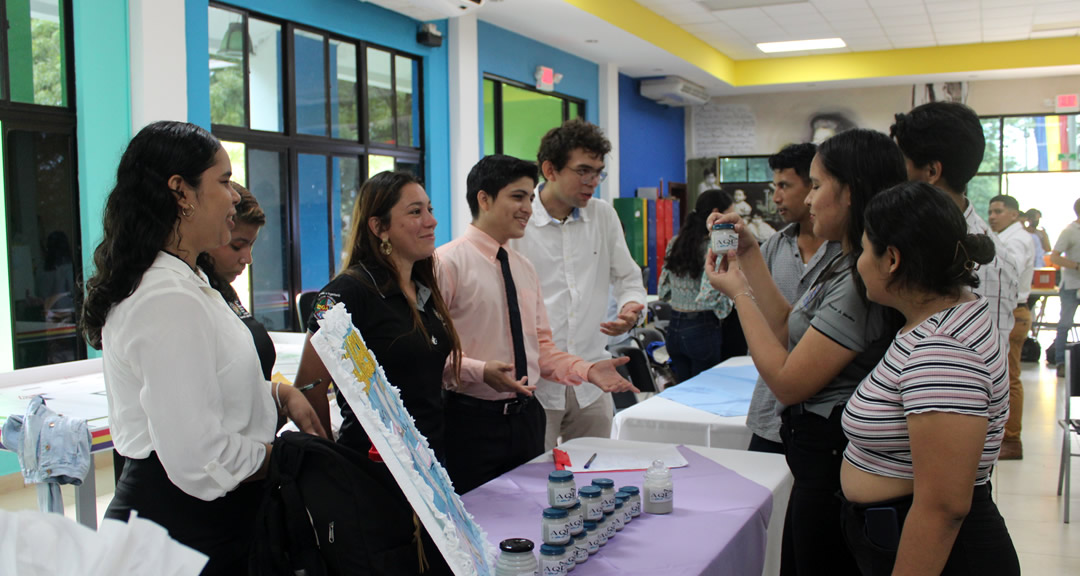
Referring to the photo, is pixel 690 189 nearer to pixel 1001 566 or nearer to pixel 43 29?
pixel 43 29

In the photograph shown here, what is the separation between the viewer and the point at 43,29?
4551 millimetres

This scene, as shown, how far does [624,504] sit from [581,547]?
0.78 ft

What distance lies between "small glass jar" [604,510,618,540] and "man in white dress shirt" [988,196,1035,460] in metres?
3.33

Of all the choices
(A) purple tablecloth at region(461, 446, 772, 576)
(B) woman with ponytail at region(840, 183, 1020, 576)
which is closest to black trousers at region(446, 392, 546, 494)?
(A) purple tablecloth at region(461, 446, 772, 576)

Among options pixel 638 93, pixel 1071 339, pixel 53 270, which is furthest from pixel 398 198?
pixel 1071 339

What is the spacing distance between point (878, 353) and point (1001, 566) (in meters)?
0.47

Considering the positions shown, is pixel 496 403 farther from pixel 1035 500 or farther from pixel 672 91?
pixel 672 91

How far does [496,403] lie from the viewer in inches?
93.1

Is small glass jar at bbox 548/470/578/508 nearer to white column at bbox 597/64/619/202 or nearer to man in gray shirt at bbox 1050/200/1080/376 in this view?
man in gray shirt at bbox 1050/200/1080/376

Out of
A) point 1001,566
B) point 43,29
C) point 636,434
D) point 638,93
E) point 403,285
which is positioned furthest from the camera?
point 638,93

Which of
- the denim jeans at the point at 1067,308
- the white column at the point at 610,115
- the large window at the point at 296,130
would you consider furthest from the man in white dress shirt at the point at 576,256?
the white column at the point at 610,115

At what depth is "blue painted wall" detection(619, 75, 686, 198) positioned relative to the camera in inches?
442

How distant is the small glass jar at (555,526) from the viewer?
1549 millimetres

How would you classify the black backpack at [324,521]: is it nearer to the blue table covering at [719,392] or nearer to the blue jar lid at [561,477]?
the blue jar lid at [561,477]
